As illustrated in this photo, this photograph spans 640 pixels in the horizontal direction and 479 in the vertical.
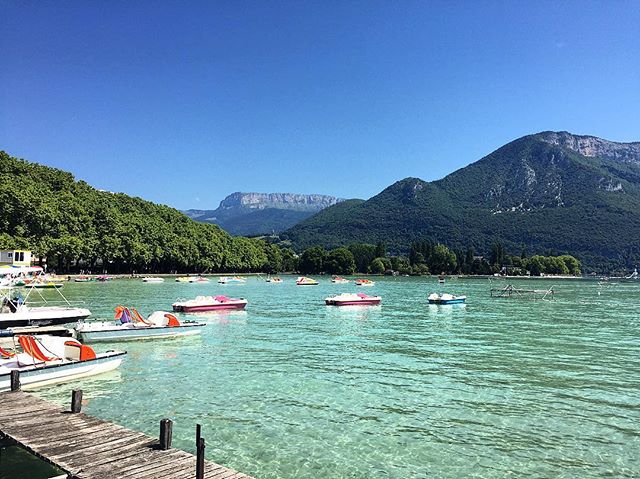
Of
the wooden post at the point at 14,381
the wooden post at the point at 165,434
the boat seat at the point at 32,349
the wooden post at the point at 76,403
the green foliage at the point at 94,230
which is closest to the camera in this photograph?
the wooden post at the point at 165,434

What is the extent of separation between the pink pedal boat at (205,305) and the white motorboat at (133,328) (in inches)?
635

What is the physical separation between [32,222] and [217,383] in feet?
338

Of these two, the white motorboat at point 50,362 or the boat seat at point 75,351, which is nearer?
the white motorboat at point 50,362

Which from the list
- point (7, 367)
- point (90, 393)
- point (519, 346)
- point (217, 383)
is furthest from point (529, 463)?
point (519, 346)

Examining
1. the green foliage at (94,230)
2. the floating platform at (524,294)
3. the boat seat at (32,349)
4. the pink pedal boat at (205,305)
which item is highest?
the green foliage at (94,230)

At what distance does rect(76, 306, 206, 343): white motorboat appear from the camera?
29859mm

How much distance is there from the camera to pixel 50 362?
1886 centimetres

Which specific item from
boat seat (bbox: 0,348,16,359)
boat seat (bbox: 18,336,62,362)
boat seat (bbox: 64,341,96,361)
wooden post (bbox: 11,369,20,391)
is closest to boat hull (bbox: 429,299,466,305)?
boat seat (bbox: 64,341,96,361)

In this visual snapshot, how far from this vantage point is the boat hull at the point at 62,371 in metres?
17.8

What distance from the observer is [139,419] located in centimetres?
1543

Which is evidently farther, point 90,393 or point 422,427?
point 90,393

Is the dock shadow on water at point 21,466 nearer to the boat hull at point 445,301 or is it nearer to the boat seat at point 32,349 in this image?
the boat seat at point 32,349

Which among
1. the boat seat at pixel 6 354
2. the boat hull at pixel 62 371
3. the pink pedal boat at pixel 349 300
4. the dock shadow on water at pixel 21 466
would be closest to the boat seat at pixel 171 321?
the boat hull at pixel 62 371

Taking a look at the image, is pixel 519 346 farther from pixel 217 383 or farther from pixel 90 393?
pixel 90 393
